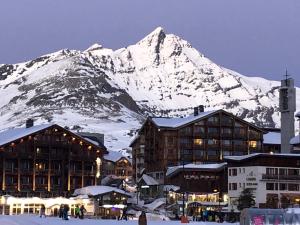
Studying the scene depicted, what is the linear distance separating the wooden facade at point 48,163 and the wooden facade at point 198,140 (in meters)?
15.6

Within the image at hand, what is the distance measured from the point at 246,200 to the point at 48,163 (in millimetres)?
34758

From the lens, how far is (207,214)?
7694cm

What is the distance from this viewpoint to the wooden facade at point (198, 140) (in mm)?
136875

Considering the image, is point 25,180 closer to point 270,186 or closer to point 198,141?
point 198,141

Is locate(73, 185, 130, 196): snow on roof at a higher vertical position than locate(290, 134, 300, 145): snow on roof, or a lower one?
lower

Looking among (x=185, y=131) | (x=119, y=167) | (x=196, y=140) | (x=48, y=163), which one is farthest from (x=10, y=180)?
(x=119, y=167)

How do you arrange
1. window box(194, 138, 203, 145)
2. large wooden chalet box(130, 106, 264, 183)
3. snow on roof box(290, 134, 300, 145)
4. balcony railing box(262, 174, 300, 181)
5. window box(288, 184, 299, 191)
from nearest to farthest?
balcony railing box(262, 174, 300, 181)
window box(288, 184, 299, 191)
snow on roof box(290, 134, 300, 145)
large wooden chalet box(130, 106, 264, 183)
window box(194, 138, 203, 145)

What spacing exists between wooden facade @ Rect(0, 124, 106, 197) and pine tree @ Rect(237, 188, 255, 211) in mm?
29394

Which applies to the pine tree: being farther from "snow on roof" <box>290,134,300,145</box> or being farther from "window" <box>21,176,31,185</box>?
"window" <box>21,176,31,185</box>

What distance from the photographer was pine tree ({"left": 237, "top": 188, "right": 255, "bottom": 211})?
326 feet

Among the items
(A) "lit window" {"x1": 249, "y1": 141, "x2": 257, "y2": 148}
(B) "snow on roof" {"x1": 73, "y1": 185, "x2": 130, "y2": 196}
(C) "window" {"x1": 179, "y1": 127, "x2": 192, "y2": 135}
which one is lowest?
(B) "snow on roof" {"x1": 73, "y1": 185, "x2": 130, "y2": 196}

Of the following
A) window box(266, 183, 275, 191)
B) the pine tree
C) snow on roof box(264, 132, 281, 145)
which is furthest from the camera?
snow on roof box(264, 132, 281, 145)

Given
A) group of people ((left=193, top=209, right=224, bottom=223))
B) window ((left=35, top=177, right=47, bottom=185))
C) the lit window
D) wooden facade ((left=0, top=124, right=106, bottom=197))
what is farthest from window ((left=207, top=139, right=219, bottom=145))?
group of people ((left=193, top=209, right=224, bottom=223))

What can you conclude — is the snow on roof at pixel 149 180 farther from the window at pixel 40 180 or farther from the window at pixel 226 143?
the window at pixel 40 180
